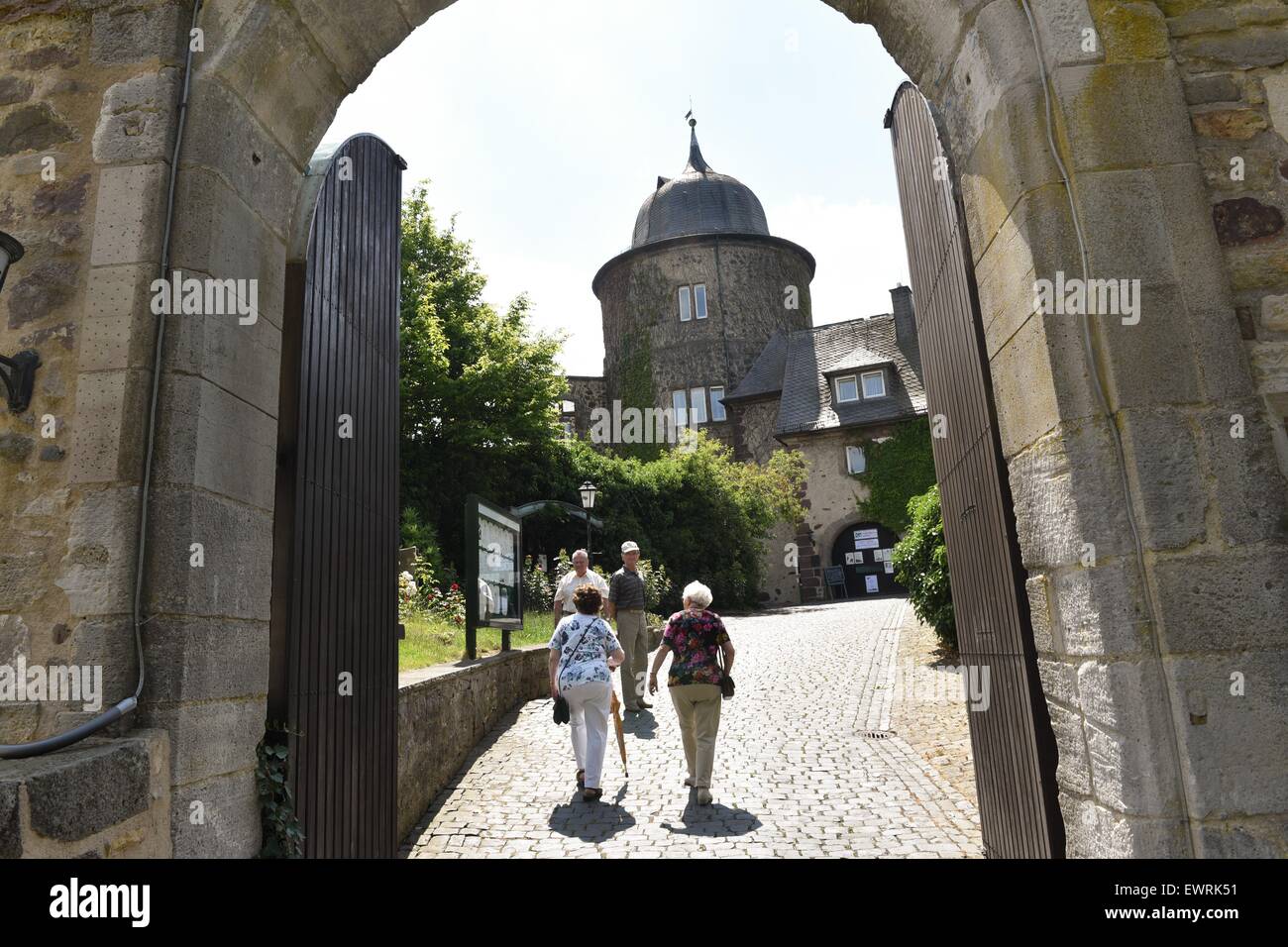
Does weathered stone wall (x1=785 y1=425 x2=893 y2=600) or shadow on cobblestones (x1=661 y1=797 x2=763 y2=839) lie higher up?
weathered stone wall (x1=785 y1=425 x2=893 y2=600)

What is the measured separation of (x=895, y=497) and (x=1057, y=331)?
2119 centimetres

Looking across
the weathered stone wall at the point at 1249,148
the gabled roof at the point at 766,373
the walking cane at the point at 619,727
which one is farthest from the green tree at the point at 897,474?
the weathered stone wall at the point at 1249,148

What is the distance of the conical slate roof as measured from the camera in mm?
29766

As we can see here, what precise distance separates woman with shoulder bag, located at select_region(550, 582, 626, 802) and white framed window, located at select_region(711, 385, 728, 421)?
22.8 m

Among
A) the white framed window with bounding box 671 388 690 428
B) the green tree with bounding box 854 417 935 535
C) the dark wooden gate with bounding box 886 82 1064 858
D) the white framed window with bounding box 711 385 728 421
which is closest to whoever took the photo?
the dark wooden gate with bounding box 886 82 1064 858

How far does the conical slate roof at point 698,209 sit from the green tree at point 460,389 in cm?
1163

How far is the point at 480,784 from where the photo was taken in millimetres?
6242

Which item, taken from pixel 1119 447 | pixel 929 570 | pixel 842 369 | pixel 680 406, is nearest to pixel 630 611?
pixel 929 570

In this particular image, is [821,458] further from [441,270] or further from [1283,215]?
[1283,215]

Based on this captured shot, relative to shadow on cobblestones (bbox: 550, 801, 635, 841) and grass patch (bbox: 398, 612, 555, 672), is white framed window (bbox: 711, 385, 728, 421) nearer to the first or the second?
grass patch (bbox: 398, 612, 555, 672)

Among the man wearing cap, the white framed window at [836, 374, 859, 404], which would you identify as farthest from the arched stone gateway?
the white framed window at [836, 374, 859, 404]

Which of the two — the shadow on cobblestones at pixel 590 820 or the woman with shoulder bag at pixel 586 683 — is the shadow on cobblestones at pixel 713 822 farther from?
the woman with shoulder bag at pixel 586 683

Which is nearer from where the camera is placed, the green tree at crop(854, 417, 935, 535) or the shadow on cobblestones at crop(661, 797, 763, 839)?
the shadow on cobblestones at crop(661, 797, 763, 839)
